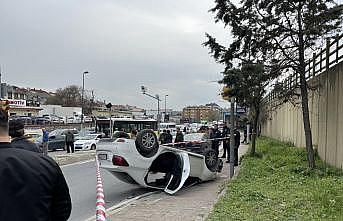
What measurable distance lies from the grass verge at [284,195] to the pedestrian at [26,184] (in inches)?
216

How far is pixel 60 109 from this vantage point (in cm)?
10500

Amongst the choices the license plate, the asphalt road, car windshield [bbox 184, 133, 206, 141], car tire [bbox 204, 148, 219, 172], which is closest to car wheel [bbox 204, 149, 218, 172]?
car tire [bbox 204, 148, 219, 172]

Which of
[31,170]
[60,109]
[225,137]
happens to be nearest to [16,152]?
[31,170]

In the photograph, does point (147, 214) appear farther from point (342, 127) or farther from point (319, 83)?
point (319, 83)

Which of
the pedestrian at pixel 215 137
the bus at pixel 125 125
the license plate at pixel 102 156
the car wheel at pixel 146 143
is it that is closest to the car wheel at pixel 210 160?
the car wheel at pixel 146 143

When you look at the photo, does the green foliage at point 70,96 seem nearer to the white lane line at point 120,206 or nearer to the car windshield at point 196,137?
the car windshield at point 196,137

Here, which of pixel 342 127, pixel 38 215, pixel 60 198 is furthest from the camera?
pixel 342 127

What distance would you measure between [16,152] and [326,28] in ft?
41.0

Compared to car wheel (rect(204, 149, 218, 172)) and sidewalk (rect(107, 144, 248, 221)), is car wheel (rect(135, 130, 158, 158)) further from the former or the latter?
car wheel (rect(204, 149, 218, 172))

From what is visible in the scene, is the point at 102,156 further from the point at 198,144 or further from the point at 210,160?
the point at 198,144

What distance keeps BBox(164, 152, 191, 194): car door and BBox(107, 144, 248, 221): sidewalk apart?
20 centimetres

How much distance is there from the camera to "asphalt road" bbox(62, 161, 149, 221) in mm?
10016

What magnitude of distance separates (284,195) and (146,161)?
3.55 m

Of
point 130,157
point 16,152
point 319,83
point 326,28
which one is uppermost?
point 326,28
